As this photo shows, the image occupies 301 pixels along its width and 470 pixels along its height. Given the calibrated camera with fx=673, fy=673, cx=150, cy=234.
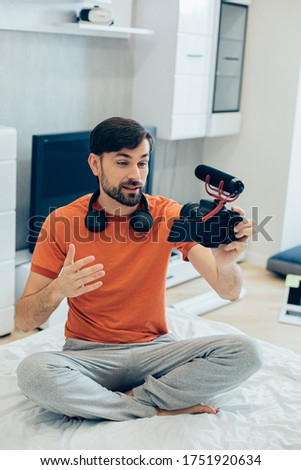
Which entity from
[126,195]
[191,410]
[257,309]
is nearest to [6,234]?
[126,195]

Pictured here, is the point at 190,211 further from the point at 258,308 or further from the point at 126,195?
the point at 258,308

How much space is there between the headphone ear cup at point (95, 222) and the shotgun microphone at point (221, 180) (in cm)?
34

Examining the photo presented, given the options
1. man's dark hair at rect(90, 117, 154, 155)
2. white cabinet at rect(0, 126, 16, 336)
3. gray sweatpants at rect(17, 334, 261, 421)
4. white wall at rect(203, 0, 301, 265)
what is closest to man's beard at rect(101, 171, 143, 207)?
man's dark hair at rect(90, 117, 154, 155)

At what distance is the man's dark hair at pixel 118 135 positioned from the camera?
2.05m

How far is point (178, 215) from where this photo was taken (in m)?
2.15

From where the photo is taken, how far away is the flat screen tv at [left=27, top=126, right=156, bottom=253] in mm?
3201

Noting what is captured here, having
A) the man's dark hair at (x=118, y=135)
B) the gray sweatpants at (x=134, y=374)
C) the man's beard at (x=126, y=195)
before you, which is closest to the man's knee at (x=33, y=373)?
the gray sweatpants at (x=134, y=374)

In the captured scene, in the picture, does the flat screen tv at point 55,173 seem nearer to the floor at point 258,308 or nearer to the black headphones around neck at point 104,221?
the floor at point 258,308

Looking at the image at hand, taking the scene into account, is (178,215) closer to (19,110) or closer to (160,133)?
(19,110)

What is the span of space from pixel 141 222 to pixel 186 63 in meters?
1.93

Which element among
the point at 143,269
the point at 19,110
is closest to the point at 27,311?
the point at 143,269

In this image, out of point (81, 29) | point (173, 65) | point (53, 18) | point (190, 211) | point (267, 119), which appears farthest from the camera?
point (267, 119)

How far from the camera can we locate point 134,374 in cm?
211

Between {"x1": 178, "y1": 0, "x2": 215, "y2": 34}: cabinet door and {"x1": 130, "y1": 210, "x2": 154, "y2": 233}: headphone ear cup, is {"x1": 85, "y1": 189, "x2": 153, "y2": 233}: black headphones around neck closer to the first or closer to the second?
{"x1": 130, "y1": 210, "x2": 154, "y2": 233}: headphone ear cup
